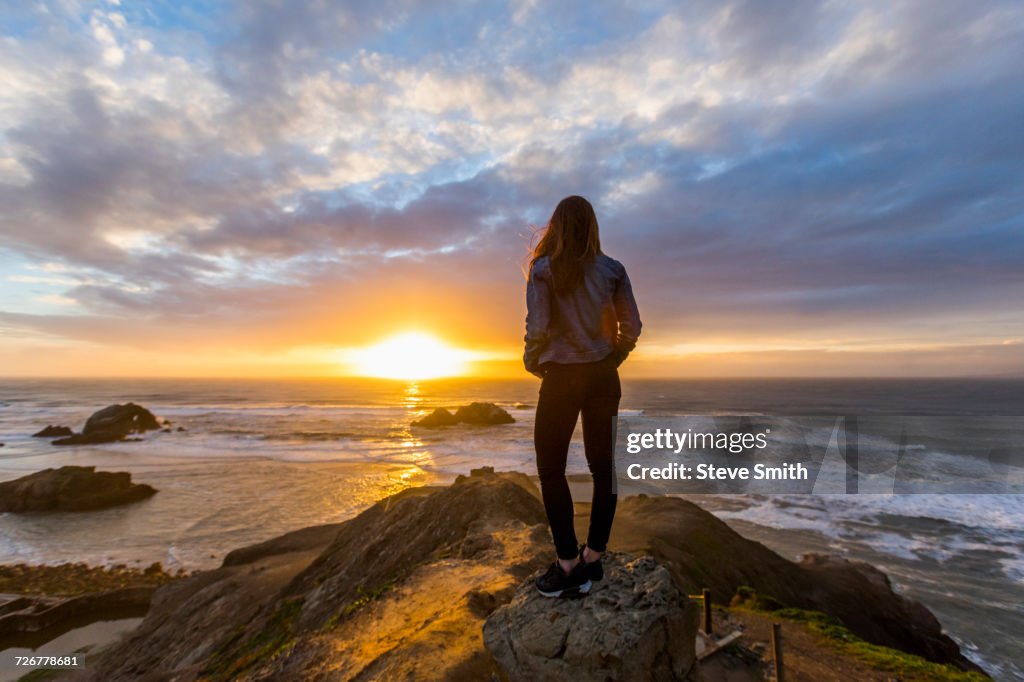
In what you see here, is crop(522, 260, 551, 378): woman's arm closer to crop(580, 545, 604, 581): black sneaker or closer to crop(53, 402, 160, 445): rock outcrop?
crop(580, 545, 604, 581): black sneaker

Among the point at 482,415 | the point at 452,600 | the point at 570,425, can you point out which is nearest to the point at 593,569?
the point at 570,425

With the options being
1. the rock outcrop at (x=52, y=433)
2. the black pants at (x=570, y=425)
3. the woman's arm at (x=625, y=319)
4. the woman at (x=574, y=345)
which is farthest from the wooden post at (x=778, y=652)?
the rock outcrop at (x=52, y=433)

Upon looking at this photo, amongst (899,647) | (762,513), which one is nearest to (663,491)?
(762,513)

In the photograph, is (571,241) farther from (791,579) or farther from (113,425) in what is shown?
(113,425)

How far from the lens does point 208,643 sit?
26.6ft

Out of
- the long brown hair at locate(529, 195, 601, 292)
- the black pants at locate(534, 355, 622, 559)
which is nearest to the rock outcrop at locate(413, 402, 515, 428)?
the black pants at locate(534, 355, 622, 559)

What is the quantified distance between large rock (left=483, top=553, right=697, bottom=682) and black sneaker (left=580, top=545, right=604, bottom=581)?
2.9 inches

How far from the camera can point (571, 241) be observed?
3107 millimetres

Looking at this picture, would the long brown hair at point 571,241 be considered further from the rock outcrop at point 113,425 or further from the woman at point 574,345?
the rock outcrop at point 113,425

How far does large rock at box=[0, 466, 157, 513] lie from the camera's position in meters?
20.2

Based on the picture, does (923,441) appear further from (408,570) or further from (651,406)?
(408,570)

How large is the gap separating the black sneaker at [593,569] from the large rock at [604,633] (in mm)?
74

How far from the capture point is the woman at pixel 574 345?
3.03 metres

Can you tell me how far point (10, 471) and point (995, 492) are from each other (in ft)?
181
